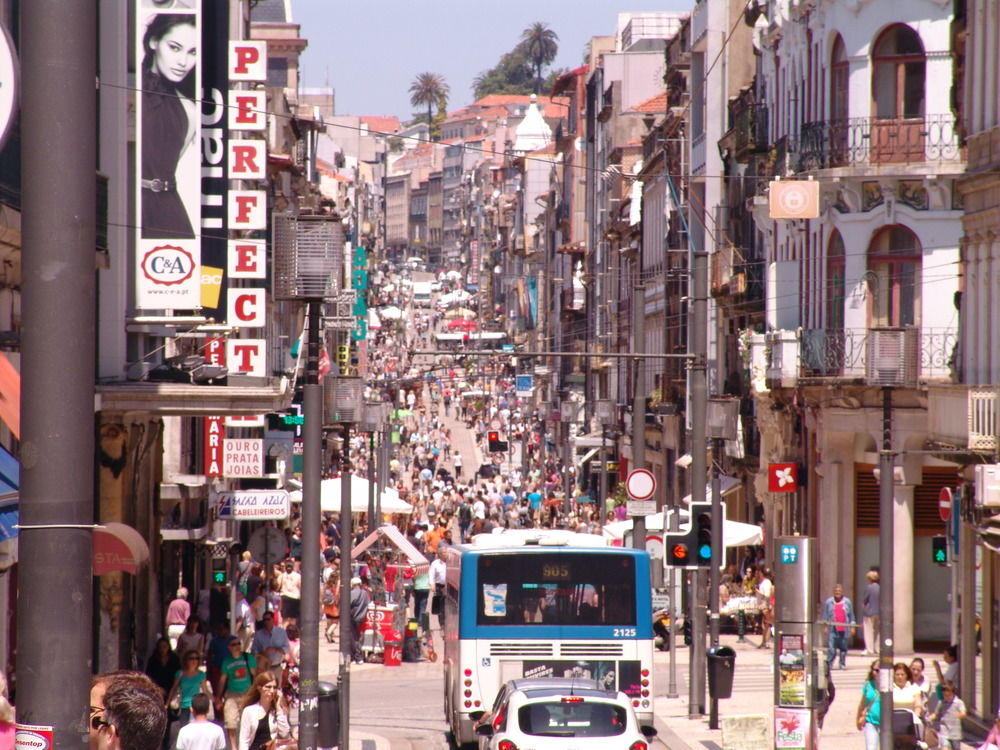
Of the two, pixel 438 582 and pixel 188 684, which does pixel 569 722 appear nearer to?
pixel 188 684

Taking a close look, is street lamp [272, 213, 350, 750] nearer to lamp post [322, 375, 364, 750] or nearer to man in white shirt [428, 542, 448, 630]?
lamp post [322, 375, 364, 750]

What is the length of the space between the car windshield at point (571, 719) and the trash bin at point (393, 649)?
1538 cm

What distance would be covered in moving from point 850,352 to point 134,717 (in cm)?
2859

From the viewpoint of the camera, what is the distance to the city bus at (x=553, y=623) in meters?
20.8

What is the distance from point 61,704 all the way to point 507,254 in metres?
155

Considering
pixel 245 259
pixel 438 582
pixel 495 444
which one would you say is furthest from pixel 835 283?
pixel 495 444

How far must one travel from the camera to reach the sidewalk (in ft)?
74.9

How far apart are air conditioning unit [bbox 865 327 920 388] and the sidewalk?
16.5 ft

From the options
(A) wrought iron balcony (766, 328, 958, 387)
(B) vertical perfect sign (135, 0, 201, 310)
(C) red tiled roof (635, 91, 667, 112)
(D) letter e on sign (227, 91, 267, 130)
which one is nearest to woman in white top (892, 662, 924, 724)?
(B) vertical perfect sign (135, 0, 201, 310)

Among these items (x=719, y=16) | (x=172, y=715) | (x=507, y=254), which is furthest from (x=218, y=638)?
(x=507, y=254)

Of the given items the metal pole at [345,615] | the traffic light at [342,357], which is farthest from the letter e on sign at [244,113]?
the traffic light at [342,357]

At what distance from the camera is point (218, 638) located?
22.2 metres

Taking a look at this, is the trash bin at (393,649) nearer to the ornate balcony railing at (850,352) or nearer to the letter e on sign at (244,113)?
the ornate balcony railing at (850,352)

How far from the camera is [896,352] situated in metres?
31.4
